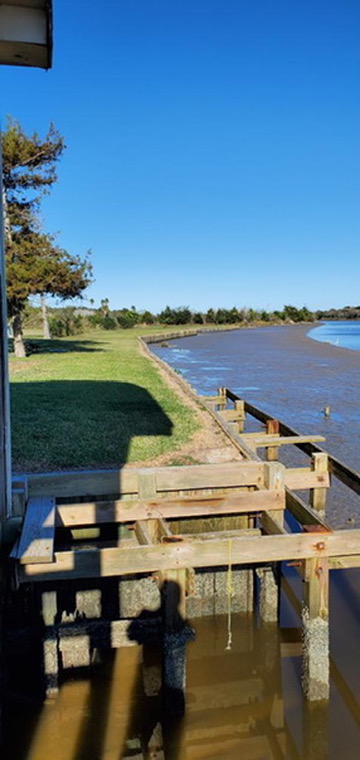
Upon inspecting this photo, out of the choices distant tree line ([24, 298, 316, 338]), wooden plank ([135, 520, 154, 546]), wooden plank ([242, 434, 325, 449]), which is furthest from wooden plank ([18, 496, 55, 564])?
distant tree line ([24, 298, 316, 338])

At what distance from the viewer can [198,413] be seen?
41.8 feet

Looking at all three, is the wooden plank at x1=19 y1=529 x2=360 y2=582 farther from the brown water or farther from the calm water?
the calm water

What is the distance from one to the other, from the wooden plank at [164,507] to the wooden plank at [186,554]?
0.99 metres

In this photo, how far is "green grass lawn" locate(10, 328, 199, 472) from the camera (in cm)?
898

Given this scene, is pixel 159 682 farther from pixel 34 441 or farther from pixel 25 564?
pixel 34 441

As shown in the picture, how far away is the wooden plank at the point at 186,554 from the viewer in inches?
184

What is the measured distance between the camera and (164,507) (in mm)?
5863

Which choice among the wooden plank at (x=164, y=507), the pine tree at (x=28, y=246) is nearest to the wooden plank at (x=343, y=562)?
the wooden plank at (x=164, y=507)

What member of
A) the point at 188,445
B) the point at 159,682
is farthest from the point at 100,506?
the point at 188,445

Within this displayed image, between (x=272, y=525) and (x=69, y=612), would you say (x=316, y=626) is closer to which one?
(x=272, y=525)

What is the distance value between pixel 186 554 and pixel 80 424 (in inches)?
268

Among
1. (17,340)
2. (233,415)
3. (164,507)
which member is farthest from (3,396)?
(17,340)

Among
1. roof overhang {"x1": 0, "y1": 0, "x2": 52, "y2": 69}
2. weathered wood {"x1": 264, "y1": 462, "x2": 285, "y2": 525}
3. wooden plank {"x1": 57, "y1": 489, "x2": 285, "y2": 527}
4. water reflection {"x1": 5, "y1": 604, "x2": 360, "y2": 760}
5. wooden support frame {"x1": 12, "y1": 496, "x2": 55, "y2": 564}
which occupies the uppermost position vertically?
roof overhang {"x1": 0, "y1": 0, "x2": 52, "y2": 69}

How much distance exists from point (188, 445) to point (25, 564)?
17.5ft
